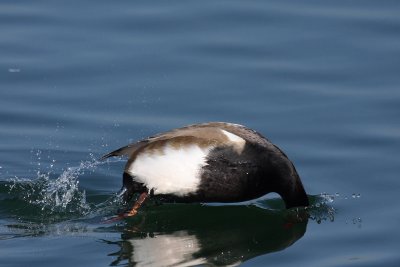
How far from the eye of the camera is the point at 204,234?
9227 mm

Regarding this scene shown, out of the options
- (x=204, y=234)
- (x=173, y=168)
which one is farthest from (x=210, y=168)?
(x=204, y=234)

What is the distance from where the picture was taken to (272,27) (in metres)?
12.4

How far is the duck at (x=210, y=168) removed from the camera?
9.28 m

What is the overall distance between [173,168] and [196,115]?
1.78 m

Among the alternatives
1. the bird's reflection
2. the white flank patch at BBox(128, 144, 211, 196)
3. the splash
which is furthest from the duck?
the splash

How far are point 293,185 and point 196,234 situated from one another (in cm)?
86

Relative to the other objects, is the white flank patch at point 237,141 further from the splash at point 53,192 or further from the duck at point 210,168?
the splash at point 53,192

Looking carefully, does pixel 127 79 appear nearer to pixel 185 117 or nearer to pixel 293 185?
pixel 185 117

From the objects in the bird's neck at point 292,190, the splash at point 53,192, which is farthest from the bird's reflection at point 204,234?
the splash at point 53,192

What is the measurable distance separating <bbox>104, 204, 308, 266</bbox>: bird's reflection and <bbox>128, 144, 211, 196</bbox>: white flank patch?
0.29 metres

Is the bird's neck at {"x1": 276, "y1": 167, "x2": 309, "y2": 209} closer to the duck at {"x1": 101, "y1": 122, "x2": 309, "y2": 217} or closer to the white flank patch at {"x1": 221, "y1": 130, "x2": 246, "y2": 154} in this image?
the duck at {"x1": 101, "y1": 122, "x2": 309, "y2": 217}

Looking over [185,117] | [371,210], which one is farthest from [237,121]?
[371,210]

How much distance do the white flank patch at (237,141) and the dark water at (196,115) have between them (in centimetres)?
61

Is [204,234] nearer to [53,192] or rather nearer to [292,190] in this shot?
[292,190]
